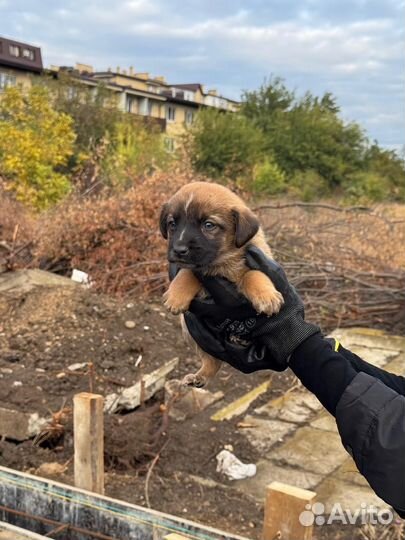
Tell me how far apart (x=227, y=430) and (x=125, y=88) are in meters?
59.3

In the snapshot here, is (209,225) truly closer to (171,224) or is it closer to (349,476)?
(171,224)

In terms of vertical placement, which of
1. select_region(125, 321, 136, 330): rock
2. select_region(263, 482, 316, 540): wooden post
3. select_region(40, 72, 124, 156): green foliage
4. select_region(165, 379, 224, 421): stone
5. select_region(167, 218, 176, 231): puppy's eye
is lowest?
select_region(165, 379, 224, 421): stone

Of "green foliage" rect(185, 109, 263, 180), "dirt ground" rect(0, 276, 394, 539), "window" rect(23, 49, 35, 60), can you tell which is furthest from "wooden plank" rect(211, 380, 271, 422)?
"window" rect(23, 49, 35, 60)

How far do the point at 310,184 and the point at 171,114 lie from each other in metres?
37.8

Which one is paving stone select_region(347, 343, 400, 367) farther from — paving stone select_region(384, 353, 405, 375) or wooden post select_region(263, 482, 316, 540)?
wooden post select_region(263, 482, 316, 540)

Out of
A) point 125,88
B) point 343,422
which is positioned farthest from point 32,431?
point 125,88

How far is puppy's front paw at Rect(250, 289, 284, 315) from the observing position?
2527mm

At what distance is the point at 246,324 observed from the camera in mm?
2588

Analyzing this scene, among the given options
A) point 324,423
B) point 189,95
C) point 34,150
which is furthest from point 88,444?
point 189,95

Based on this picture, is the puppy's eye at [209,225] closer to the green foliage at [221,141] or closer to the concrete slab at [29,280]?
the concrete slab at [29,280]

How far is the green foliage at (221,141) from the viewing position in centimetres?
3353

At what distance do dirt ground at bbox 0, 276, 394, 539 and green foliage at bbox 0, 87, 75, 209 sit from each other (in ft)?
32.6

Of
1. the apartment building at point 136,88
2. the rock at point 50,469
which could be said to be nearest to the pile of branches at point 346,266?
the rock at point 50,469

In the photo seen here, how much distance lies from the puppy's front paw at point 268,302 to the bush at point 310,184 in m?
30.2
